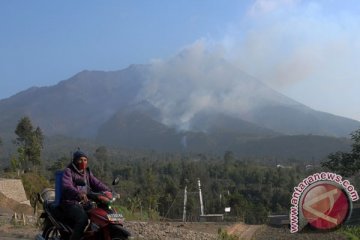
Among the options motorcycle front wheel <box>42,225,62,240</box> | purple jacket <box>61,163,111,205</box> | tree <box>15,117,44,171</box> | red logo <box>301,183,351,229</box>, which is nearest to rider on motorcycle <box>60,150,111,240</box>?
purple jacket <box>61,163,111,205</box>

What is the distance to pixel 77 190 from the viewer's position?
6715mm

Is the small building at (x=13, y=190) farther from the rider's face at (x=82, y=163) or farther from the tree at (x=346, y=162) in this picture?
the rider's face at (x=82, y=163)

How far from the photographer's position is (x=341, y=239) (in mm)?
13992

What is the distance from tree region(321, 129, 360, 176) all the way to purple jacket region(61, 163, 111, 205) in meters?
17.3

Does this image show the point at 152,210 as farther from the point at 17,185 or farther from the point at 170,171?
the point at 170,171

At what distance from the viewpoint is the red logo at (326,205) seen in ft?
34.8

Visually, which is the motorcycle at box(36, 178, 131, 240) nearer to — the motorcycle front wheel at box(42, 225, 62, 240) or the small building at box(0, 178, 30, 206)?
the motorcycle front wheel at box(42, 225, 62, 240)

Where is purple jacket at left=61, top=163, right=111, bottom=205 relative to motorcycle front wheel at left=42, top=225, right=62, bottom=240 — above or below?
above

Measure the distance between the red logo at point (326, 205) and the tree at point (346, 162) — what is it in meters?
8.99

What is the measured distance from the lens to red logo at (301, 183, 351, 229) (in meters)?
10.6

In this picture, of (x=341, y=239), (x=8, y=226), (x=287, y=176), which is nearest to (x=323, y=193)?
(x=341, y=239)

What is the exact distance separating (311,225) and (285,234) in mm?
2078

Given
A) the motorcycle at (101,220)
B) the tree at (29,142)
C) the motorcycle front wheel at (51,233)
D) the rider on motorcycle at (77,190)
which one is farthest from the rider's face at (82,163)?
the tree at (29,142)

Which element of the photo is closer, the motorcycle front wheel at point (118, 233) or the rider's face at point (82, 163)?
the motorcycle front wheel at point (118, 233)
